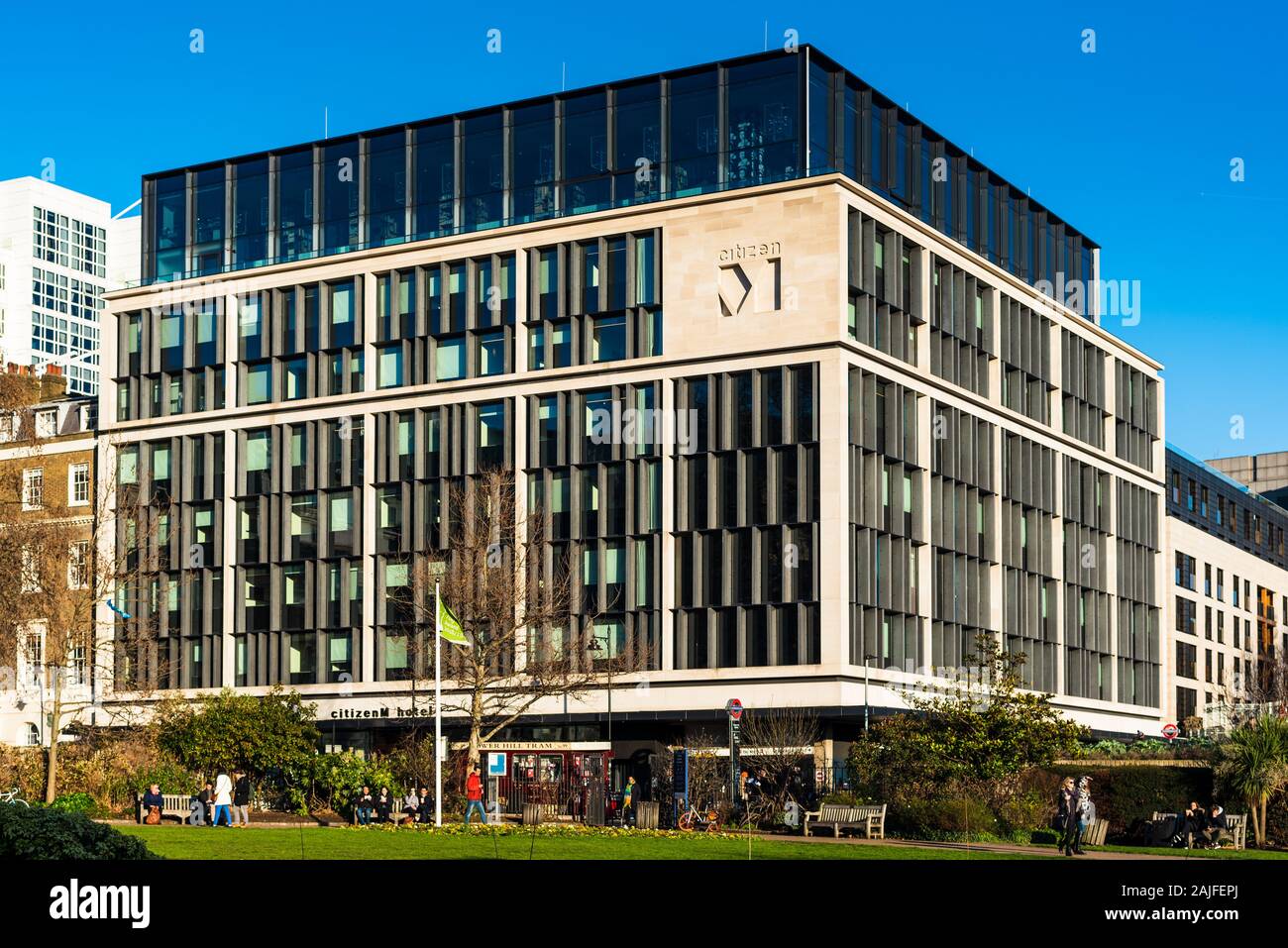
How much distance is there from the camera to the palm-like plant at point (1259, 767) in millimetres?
52031

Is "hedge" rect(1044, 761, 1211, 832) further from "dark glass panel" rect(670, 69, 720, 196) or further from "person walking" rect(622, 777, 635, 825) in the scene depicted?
"dark glass panel" rect(670, 69, 720, 196)

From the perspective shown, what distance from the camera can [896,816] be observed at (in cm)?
5359

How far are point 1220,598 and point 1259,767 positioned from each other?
6875 centimetres

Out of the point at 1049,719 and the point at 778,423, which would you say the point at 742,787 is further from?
the point at 778,423

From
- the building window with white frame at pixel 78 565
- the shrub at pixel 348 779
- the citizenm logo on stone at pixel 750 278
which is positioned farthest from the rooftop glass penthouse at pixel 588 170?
the shrub at pixel 348 779

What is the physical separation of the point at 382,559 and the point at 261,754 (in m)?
13.4

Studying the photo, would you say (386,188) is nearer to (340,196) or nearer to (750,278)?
(340,196)

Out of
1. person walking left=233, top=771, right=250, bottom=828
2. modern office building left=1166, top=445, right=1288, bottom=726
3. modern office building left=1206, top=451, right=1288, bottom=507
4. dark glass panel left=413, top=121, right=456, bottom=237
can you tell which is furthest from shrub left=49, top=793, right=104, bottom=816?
modern office building left=1206, top=451, right=1288, bottom=507

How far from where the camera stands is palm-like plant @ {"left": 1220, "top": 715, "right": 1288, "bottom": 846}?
52031 mm

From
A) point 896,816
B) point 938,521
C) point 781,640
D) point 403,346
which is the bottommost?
point 896,816
